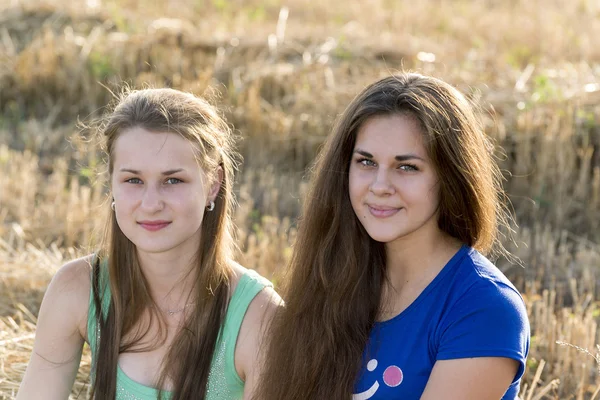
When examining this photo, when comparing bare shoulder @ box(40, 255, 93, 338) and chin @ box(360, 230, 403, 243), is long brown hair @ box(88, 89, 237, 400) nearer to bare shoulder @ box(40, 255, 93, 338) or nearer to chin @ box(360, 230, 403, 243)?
bare shoulder @ box(40, 255, 93, 338)

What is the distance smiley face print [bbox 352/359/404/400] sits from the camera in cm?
298

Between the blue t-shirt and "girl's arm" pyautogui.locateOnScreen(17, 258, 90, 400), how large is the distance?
1.11 meters

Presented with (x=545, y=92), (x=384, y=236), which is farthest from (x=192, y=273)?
(x=545, y=92)

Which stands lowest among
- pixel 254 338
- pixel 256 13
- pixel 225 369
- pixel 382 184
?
pixel 225 369

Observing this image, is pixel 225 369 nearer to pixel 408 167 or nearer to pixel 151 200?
pixel 151 200

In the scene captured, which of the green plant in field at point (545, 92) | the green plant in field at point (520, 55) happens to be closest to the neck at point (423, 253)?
the green plant in field at point (545, 92)

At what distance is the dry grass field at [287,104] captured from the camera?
5344mm

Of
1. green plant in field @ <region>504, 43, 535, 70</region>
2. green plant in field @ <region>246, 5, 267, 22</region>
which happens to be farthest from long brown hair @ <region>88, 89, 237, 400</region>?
green plant in field @ <region>246, 5, 267, 22</region>

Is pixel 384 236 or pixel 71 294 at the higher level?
pixel 384 236

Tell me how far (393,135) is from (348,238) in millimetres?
407

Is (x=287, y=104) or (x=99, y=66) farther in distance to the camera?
(x=99, y=66)

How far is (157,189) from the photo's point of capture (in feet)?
10.9

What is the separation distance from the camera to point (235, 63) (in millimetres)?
9000

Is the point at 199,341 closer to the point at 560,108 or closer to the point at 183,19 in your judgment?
the point at 560,108
